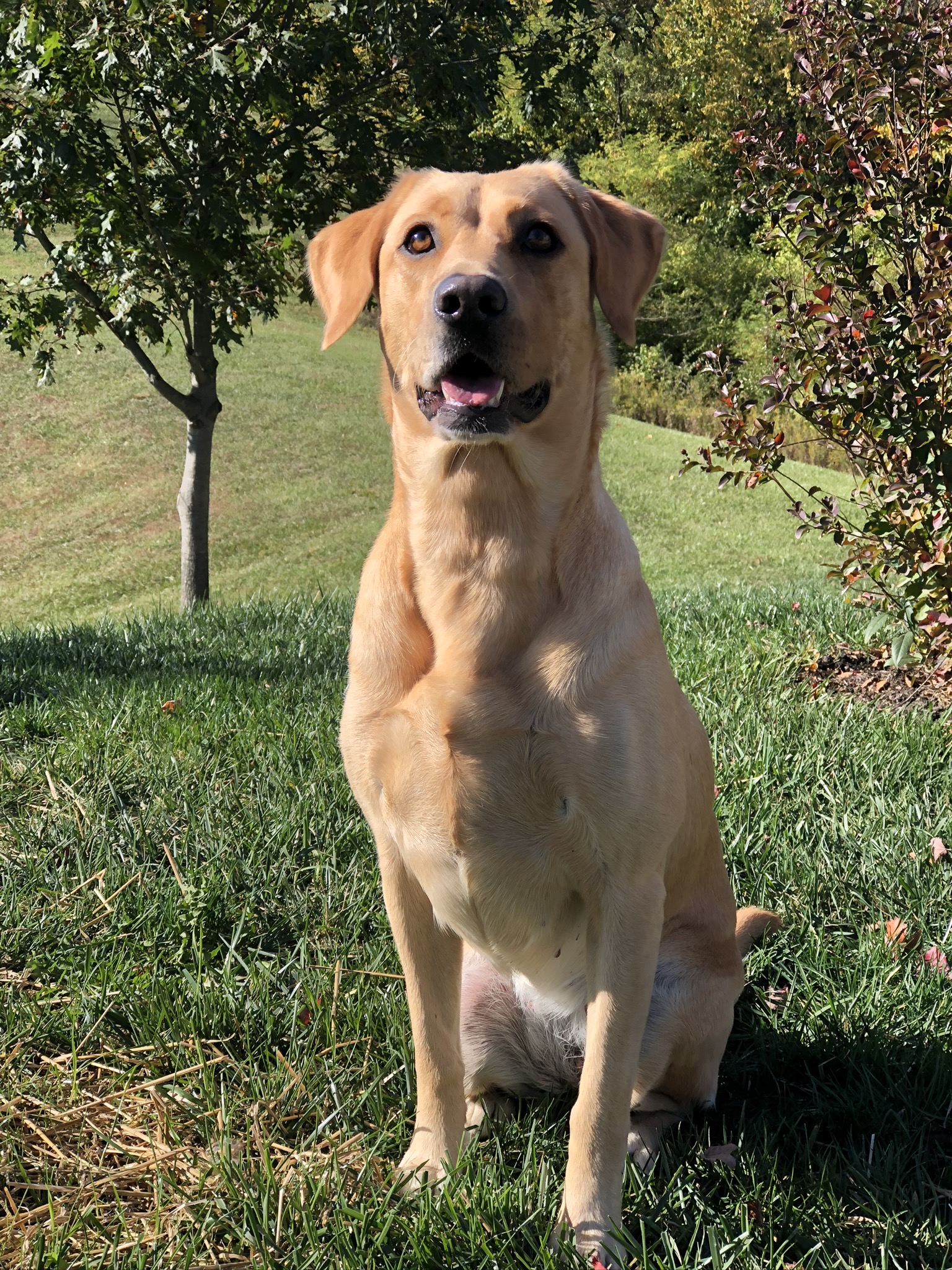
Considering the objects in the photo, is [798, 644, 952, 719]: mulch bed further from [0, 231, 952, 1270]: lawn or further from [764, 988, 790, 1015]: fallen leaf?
[764, 988, 790, 1015]: fallen leaf

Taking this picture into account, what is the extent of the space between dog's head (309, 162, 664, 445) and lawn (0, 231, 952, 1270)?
1.39 meters

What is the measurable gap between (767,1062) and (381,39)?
17.5 feet

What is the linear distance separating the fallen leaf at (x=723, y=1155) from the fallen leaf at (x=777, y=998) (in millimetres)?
468

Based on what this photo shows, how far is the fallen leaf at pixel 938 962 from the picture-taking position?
8.19 feet

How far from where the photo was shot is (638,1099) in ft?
7.13

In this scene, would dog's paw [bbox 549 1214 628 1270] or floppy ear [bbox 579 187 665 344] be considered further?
floppy ear [bbox 579 187 665 344]

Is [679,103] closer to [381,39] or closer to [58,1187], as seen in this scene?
[381,39]

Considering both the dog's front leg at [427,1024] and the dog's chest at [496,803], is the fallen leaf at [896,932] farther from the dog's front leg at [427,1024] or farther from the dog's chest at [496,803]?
the dog's front leg at [427,1024]

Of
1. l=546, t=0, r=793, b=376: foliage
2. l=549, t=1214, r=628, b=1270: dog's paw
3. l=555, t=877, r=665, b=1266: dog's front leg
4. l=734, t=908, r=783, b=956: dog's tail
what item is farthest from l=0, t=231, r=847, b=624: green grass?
l=546, t=0, r=793, b=376: foliage

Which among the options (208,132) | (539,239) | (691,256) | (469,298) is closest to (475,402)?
(469,298)

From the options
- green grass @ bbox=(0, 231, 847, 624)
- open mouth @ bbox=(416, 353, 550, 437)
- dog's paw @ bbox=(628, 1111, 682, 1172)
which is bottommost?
green grass @ bbox=(0, 231, 847, 624)

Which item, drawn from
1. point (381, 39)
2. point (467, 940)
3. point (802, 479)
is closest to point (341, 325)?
point (467, 940)

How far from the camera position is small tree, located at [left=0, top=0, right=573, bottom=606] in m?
5.07

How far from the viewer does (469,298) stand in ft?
6.07
